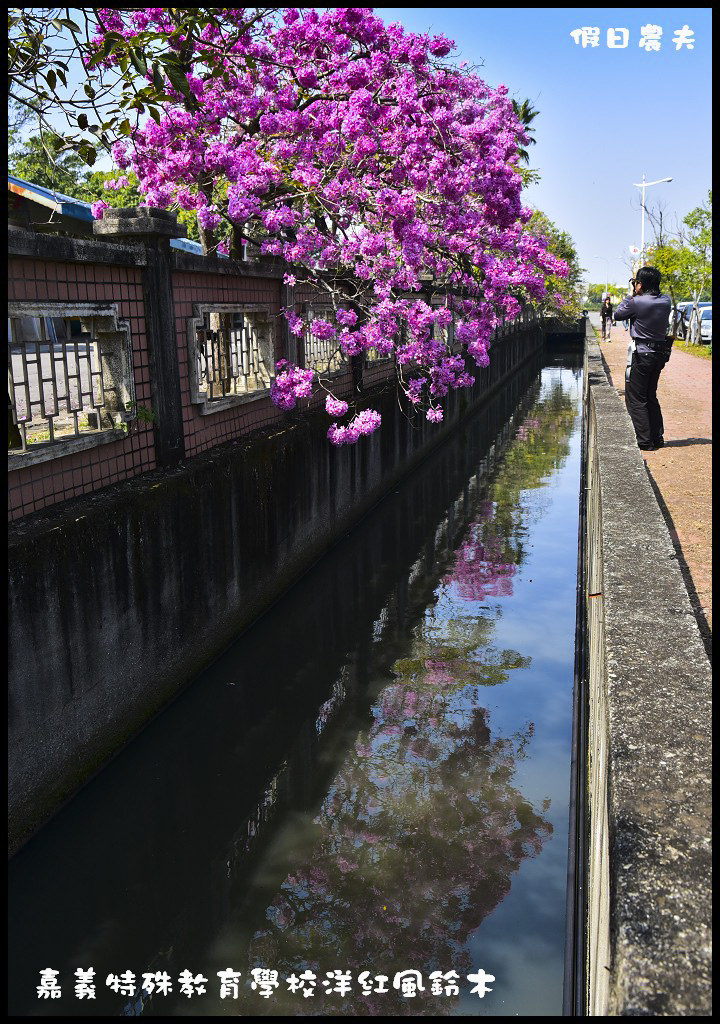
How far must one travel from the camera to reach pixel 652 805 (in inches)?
94.0

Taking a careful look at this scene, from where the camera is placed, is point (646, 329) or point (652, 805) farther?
point (646, 329)

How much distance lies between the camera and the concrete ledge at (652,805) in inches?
72.2

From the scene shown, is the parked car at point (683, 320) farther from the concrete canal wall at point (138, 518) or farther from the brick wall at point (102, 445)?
the brick wall at point (102, 445)

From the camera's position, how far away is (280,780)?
18.9ft

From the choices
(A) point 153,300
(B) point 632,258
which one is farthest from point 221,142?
(B) point 632,258

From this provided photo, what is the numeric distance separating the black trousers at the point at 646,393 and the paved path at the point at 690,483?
0.74ft

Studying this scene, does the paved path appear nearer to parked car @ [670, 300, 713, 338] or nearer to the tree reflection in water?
the tree reflection in water

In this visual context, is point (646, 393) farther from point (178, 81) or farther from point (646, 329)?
point (178, 81)

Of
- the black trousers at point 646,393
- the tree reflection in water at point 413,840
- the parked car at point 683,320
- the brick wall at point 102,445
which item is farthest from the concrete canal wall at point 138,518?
the parked car at point 683,320

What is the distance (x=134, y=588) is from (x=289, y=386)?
3660 mm

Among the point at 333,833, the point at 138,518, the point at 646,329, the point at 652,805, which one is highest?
the point at 646,329

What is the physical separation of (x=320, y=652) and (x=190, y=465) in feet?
6.84

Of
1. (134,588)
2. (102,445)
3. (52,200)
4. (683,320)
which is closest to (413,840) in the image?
(134,588)

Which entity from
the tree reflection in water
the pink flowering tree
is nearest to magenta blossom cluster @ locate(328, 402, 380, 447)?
the pink flowering tree
